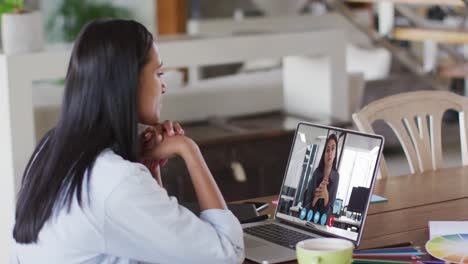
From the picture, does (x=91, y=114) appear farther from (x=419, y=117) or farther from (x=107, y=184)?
(x=419, y=117)

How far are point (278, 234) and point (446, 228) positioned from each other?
0.38 meters

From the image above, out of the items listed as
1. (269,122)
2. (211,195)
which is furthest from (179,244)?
(269,122)

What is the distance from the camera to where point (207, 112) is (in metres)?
4.67

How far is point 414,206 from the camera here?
2.43 metres

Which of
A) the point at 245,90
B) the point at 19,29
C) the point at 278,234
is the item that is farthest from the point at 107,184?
the point at 245,90

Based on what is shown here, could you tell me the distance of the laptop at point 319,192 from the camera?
206 cm

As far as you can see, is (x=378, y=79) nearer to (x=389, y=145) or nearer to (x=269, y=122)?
(x=389, y=145)

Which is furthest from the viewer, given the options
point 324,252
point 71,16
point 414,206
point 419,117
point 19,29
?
point 71,16

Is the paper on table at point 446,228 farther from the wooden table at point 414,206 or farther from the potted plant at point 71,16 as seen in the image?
the potted plant at point 71,16

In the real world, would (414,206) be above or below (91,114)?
below

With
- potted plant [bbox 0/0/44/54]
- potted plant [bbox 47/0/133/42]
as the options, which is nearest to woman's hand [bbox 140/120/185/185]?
potted plant [bbox 0/0/44/54]

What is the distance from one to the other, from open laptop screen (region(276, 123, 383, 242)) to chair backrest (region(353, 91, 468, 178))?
753mm

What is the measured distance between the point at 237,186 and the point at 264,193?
140 mm

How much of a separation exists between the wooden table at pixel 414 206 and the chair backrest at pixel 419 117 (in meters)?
0.15
